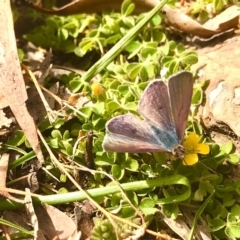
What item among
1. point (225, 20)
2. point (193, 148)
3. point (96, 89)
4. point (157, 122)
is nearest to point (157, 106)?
point (157, 122)

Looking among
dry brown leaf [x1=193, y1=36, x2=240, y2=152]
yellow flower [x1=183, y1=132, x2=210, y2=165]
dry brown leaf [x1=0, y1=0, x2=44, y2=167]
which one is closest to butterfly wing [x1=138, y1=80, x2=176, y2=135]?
yellow flower [x1=183, y1=132, x2=210, y2=165]

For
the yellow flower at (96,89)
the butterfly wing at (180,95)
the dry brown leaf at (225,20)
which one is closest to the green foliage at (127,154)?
the yellow flower at (96,89)

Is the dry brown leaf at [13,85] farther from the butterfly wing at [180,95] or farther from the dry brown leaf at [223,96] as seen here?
the dry brown leaf at [223,96]

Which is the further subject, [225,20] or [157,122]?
[225,20]

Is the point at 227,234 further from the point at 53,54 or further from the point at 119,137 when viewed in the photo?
the point at 53,54

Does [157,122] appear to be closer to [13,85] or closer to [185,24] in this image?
[13,85]

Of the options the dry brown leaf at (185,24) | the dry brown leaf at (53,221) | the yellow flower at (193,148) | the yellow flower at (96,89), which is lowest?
the dry brown leaf at (53,221)
